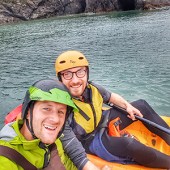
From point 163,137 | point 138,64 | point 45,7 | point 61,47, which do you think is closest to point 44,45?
point 61,47

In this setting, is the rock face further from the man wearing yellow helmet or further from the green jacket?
the green jacket

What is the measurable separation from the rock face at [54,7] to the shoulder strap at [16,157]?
69192 mm

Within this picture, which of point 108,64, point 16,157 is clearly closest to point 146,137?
point 16,157

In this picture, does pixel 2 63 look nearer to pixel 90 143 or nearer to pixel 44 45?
pixel 44 45

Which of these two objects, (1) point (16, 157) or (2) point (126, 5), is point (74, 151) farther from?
(2) point (126, 5)

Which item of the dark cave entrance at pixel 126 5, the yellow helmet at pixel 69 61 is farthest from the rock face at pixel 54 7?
the yellow helmet at pixel 69 61

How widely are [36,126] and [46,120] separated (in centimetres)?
10

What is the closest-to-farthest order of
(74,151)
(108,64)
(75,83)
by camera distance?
(74,151) < (75,83) < (108,64)

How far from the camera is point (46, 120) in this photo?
2592mm

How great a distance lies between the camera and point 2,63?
2134 cm

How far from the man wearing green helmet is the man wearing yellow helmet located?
5.85 ft

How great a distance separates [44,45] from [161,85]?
710 inches

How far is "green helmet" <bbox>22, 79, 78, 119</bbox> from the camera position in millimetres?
2553

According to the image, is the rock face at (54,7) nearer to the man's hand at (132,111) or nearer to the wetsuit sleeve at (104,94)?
the man's hand at (132,111)
